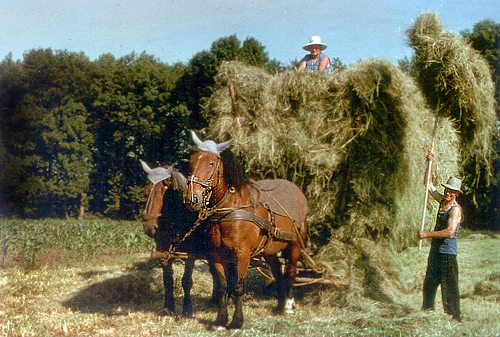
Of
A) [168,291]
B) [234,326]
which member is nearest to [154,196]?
[168,291]

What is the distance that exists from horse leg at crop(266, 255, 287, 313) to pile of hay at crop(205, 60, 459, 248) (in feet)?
2.85

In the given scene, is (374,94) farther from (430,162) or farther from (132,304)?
(132,304)

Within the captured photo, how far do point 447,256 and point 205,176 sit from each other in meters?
3.12

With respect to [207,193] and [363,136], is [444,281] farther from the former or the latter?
[207,193]

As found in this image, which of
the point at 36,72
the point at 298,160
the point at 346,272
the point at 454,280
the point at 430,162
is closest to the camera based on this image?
the point at 454,280

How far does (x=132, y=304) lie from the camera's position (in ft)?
27.2

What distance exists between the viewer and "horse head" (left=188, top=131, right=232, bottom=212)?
5969 mm

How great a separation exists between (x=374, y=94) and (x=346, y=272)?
257 cm

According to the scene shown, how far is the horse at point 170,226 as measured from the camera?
23.2 ft

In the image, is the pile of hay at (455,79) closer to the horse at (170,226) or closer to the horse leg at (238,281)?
the horse leg at (238,281)

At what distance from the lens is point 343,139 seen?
25.3 feet

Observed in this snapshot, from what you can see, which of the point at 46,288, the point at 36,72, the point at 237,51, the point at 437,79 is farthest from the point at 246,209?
the point at 36,72

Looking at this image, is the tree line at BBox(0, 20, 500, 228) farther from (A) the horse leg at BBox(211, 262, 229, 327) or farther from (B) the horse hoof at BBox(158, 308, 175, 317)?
(A) the horse leg at BBox(211, 262, 229, 327)

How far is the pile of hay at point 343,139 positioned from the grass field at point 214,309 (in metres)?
1.00
